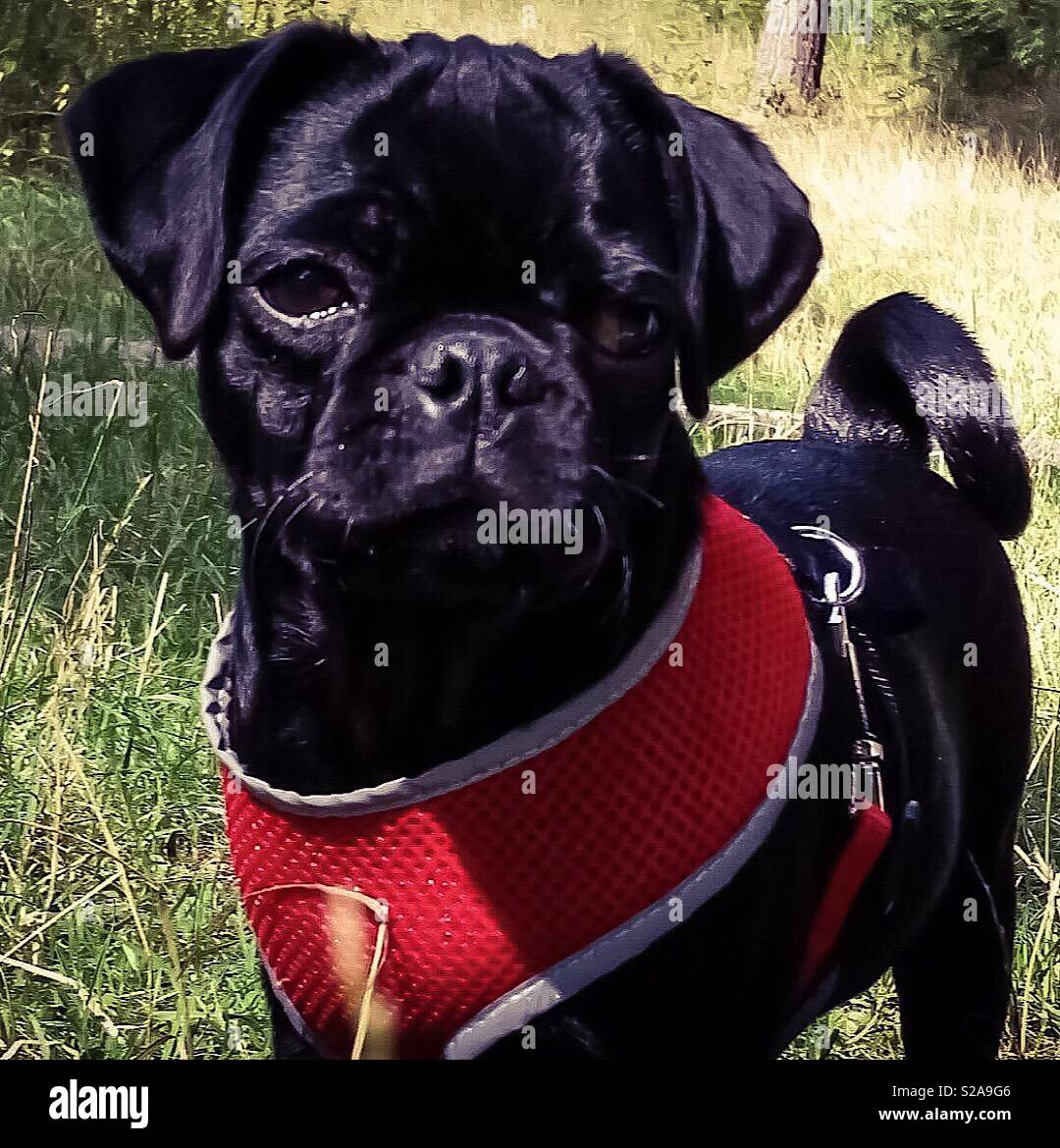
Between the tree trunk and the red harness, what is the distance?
4.87ft

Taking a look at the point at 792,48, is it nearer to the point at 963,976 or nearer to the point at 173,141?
the point at 173,141

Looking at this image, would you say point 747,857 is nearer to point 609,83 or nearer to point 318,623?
point 318,623

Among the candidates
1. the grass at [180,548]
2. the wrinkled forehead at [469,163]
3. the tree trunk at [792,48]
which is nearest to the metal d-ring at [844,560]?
the wrinkled forehead at [469,163]

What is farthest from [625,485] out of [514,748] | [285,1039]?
[285,1039]

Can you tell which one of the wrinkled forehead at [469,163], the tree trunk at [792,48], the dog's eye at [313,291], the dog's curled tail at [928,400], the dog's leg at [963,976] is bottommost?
the dog's leg at [963,976]

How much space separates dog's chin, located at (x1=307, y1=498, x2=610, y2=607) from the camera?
144 centimetres

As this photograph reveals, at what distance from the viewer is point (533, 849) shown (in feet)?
4.92

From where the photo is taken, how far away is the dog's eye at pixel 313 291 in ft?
4.90

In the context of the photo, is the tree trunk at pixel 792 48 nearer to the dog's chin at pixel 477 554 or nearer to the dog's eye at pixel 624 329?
the dog's eye at pixel 624 329

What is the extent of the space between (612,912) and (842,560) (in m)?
0.69

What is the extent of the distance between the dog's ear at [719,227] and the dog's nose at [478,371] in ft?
0.88

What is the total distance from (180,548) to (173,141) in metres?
1.43

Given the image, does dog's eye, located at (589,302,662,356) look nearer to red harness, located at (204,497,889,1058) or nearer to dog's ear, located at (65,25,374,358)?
red harness, located at (204,497,889,1058)

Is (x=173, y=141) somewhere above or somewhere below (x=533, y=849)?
above
